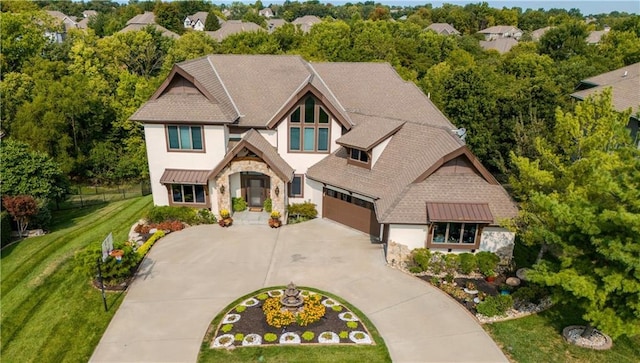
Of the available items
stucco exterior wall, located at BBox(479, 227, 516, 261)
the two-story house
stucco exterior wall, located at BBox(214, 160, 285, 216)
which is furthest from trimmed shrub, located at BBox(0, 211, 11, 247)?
stucco exterior wall, located at BBox(479, 227, 516, 261)

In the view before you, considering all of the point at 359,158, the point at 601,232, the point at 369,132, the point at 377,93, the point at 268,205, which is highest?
the point at 377,93

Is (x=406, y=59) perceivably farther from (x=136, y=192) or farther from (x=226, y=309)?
(x=226, y=309)

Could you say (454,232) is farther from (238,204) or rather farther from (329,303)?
(238,204)

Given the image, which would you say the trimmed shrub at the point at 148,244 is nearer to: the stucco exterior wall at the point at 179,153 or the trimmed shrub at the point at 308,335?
the stucco exterior wall at the point at 179,153

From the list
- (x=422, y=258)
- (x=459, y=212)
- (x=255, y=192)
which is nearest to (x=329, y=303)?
(x=422, y=258)

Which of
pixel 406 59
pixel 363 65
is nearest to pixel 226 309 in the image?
pixel 363 65

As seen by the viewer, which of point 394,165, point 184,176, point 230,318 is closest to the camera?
point 230,318
